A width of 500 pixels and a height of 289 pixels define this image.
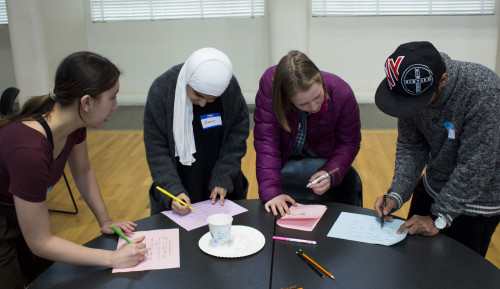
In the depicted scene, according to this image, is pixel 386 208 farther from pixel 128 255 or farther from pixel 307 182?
pixel 128 255

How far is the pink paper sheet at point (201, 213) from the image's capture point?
1797 millimetres

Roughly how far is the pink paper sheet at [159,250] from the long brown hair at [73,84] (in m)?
0.54

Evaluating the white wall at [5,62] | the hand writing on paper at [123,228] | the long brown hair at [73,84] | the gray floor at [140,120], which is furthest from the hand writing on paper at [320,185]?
the white wall at [5,62]

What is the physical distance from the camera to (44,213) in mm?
1468

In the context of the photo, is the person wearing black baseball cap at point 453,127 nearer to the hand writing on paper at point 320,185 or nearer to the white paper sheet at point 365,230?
the white paper sheet at point 365,230

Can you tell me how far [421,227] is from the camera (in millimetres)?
1655

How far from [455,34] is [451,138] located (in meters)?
5.39

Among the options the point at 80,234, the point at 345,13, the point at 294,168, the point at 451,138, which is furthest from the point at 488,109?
the point at 345,13

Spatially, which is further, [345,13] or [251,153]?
[345,13]

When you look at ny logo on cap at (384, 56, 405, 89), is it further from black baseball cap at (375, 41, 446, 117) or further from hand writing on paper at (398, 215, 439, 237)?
hand writing on paper at (398, 215, 439, 237)

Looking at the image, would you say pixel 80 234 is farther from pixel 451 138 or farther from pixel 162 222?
pixel 451 138

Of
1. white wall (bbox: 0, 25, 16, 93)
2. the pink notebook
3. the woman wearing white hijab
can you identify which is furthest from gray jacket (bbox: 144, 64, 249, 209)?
white wall (bbox: 0, 25, 16, 93)

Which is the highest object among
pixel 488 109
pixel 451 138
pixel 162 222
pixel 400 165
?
pixel 488 109

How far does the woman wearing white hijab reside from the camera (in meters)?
1.94
